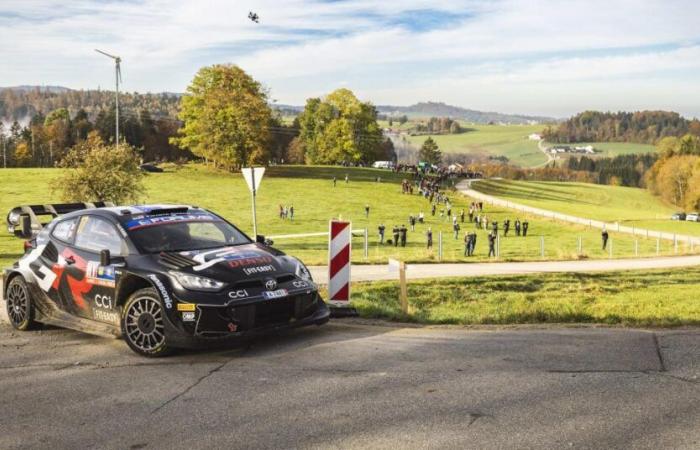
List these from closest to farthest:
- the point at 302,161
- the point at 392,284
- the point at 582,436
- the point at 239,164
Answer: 1. the point at 582,436
2. the point at 392,284
3. the point at 239,164
4. the point at 302,161

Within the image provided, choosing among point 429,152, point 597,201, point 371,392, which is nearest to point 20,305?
point 371,392

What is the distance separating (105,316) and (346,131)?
322 feet

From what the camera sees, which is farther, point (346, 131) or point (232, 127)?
point (346, 131)

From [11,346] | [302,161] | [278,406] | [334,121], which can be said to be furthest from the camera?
[302,161]

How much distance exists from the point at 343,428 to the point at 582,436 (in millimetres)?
1581

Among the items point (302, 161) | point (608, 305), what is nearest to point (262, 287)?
point (608, 305)

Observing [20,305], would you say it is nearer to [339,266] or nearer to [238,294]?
→ [238,294]

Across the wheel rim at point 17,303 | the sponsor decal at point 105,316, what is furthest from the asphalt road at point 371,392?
the wheel rim at point 17,303

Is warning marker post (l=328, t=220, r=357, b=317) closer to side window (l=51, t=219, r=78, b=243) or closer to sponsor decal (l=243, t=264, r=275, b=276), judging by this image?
sponsor decal (l=243, t=264, r=275, b=276)

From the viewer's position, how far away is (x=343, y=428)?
488cm

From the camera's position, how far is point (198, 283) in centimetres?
724

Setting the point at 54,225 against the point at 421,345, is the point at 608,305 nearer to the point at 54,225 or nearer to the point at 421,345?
the point at 421,345

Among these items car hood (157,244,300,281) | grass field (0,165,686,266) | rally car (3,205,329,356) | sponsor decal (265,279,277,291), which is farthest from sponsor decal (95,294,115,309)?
grass field (0,165,686,266)

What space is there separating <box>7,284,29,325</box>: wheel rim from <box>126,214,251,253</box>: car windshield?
1.95 meters
